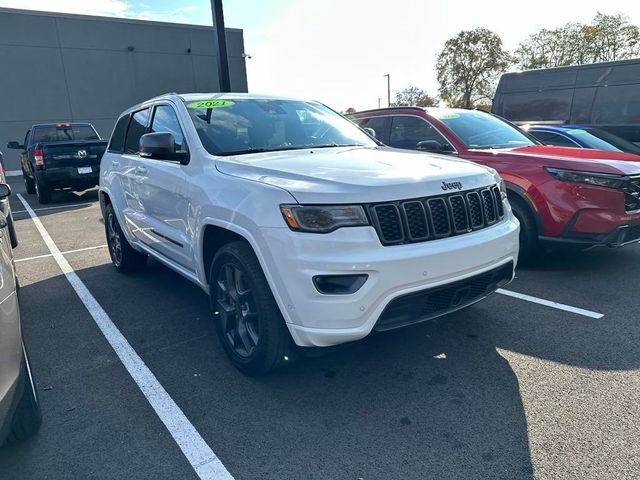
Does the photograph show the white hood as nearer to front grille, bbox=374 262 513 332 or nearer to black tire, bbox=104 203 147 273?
front grille, bbox=374 262 513 332

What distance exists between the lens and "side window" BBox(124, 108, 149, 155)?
454cm

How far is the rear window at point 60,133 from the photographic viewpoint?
1237 centimetres

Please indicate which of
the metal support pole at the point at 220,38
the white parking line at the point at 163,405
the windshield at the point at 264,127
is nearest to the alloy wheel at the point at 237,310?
the white parking line at the point at 163,405

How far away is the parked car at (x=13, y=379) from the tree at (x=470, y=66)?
4524cm

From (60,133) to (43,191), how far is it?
239 centimetres

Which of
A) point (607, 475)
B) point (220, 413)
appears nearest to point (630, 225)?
point (607, 475)

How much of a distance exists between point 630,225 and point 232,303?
3926 mm

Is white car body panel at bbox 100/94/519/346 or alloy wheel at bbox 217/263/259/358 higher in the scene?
white car body panel at bbox 100/94/519/346

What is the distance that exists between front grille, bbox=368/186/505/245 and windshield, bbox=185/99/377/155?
1.29 metres

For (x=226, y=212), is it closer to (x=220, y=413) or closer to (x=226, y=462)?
(x=220, y=413)

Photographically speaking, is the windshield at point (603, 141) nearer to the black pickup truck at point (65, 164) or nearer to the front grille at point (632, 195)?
the front grille at point (632, 195)

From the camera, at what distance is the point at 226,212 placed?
286 cm

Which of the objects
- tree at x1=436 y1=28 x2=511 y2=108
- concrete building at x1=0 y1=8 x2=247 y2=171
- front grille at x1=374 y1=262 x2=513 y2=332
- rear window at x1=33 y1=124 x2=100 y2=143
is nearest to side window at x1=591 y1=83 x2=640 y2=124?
front grille at x1=374 y1=262 x2=513 y2=332

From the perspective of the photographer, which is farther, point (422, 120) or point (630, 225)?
point (422, 120)
